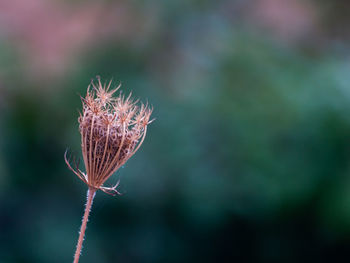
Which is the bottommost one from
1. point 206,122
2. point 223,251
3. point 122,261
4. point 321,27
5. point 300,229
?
point 122,261

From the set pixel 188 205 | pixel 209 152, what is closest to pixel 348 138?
pixel 209 152

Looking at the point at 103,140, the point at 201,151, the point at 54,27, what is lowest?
the point at 103,140

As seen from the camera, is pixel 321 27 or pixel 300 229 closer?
pixel 300 229

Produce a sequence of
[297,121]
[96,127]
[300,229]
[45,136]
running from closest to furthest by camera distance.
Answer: [96,127] → [297,121] → [300,229] → [45,136]

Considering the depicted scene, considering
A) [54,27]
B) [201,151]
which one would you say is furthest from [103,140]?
[54,27]

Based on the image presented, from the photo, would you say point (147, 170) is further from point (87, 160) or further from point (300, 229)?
point (87, 160)

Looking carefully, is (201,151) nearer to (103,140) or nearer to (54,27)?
(103,140)

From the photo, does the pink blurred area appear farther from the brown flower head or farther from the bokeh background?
the brown flower head
